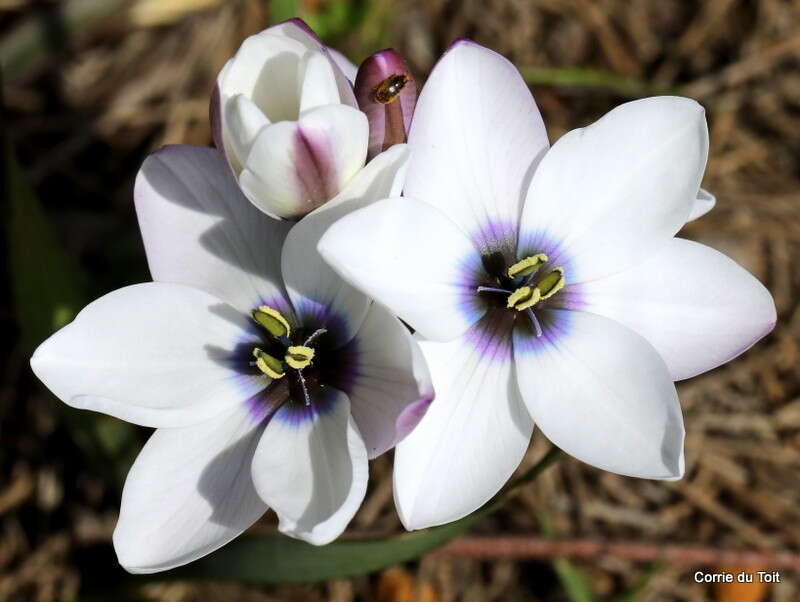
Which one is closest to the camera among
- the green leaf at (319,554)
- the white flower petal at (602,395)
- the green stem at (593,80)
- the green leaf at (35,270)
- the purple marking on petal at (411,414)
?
the purple marking on petal at (411,414)

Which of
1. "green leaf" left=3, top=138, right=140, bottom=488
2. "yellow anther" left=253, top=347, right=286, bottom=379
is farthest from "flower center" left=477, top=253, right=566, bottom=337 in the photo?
"green leaf" left=3, top=138, right=140, bottom=488

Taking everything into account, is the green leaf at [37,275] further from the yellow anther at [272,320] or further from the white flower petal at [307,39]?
the white flower petal at [307,39]

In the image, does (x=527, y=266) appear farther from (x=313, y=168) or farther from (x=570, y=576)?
(x=570, y=576)

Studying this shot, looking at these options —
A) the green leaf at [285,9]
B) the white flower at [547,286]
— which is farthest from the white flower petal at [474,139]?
the green leaf at [285,9]

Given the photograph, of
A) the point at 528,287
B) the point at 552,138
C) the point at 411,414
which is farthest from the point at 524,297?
the point at 552,138

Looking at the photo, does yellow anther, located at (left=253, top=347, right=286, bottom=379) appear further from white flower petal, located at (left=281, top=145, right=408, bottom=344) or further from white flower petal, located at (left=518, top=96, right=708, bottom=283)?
white flower petal, located at (left=518, top=96, right=708, bottom=283)

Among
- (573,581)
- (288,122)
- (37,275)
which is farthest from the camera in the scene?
(573,581)

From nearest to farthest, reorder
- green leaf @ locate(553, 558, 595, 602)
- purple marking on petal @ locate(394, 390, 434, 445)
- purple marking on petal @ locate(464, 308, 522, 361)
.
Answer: purple marking on petal @ locate(394, 390, 434, 445) < purple marking on petal @ locate(464, 308, 522, 361) < green leaf @ locate(553, 558, 595, 602)
